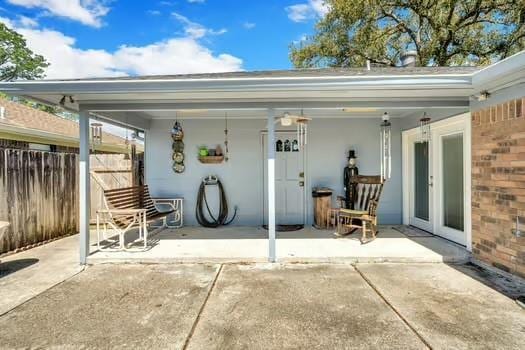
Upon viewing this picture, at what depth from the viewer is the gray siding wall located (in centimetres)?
653

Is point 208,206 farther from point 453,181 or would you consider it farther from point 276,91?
point 453,181

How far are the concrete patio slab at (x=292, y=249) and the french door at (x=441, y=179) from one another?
0.38 m

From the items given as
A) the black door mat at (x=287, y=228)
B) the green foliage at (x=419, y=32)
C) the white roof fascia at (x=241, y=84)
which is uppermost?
the green foliage at (x=419, y=32)

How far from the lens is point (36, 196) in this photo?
5.12 meters

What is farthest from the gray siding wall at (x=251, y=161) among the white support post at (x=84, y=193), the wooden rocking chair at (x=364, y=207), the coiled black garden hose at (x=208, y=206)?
the white support post at (x=84, y=193)

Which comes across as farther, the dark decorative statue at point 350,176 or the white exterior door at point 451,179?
the dark decorative statue at point 350,176

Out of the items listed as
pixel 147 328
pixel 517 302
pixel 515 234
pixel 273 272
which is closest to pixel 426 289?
pixel 517 302

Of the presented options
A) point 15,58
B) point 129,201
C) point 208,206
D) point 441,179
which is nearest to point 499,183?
point 441,179

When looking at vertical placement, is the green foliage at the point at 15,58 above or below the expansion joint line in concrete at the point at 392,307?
above

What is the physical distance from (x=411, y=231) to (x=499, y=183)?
2281 mm

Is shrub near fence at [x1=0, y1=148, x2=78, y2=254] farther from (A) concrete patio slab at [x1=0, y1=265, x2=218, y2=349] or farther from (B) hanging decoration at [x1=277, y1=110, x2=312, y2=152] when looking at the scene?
(B) hanging decoration at [x1=277, y1=110, x2=312, y2=152]

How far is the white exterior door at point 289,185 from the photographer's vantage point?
6559mm

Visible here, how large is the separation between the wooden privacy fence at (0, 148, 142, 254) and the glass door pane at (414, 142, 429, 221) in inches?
214

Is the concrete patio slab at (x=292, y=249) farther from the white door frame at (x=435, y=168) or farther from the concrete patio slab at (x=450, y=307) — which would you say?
the white door frame at (x=435, y=168)
